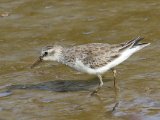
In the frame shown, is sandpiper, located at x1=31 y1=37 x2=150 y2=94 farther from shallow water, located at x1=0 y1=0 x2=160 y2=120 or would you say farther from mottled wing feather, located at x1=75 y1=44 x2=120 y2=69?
shallow water, located at x1=0 y1=0 x2=160 y2=120

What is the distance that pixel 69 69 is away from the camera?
13406 mm

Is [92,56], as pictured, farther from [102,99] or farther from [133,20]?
[133,20]

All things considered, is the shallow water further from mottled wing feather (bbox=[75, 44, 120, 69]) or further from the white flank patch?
mottled wing feather (bbox=[75, 44, 120, 69])

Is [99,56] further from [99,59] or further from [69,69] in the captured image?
[69,69]

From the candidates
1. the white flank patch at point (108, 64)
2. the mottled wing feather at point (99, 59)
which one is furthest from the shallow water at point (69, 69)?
the mottled wing feather at point (99, 59)

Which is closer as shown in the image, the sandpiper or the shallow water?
the shallow water

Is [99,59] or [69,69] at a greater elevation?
[99,59]

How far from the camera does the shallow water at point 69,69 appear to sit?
10.9 metres

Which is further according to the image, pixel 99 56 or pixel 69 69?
pixel 69 69

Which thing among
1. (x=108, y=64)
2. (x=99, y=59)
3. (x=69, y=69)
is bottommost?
(x=69, y=69)

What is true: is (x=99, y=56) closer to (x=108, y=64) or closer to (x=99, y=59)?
(x=99, y=59)

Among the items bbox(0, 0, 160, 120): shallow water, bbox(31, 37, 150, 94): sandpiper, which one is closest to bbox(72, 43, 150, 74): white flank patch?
bbox(31, 37, 150, 94): sandpiper

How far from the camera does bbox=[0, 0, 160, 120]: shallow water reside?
1094 centimetres

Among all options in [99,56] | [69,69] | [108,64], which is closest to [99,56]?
[99,56]
